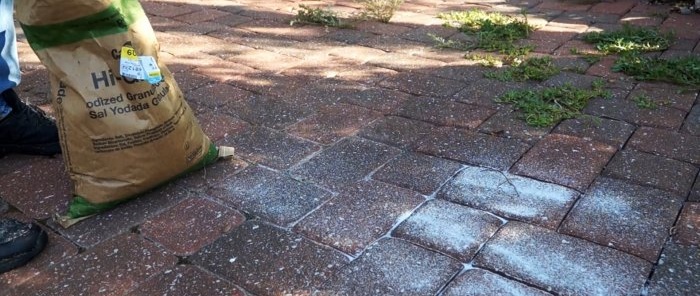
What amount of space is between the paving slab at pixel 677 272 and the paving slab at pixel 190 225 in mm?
1218

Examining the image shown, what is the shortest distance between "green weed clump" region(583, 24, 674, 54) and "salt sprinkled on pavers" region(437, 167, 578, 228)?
170 centimetres

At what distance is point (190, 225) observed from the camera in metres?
1.93

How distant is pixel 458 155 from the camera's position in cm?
233

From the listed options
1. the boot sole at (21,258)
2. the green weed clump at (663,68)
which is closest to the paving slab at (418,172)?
the boot sole at (21,258)

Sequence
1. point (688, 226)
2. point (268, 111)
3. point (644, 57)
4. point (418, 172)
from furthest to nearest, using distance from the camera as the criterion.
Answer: point (644, 57), point (268, 111), point (418, 172), point (688, 226)

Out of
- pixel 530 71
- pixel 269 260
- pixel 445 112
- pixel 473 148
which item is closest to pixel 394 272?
pixel 269 260

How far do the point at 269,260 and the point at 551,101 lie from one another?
1.67 metres

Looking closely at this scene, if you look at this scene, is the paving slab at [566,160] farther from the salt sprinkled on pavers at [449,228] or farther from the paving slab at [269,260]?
the paving slab at [269,260]

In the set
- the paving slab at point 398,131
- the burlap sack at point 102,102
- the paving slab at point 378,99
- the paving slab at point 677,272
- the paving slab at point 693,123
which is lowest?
the paving slab at point 693,123

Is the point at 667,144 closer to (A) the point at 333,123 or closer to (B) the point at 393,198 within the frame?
(B) the point at 393,198

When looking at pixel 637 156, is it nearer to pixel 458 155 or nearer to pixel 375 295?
pixel 458 155

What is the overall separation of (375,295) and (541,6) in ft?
11.7

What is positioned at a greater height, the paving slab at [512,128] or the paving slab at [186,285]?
the paving slab at [186,285]

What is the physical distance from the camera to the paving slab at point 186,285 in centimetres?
163
